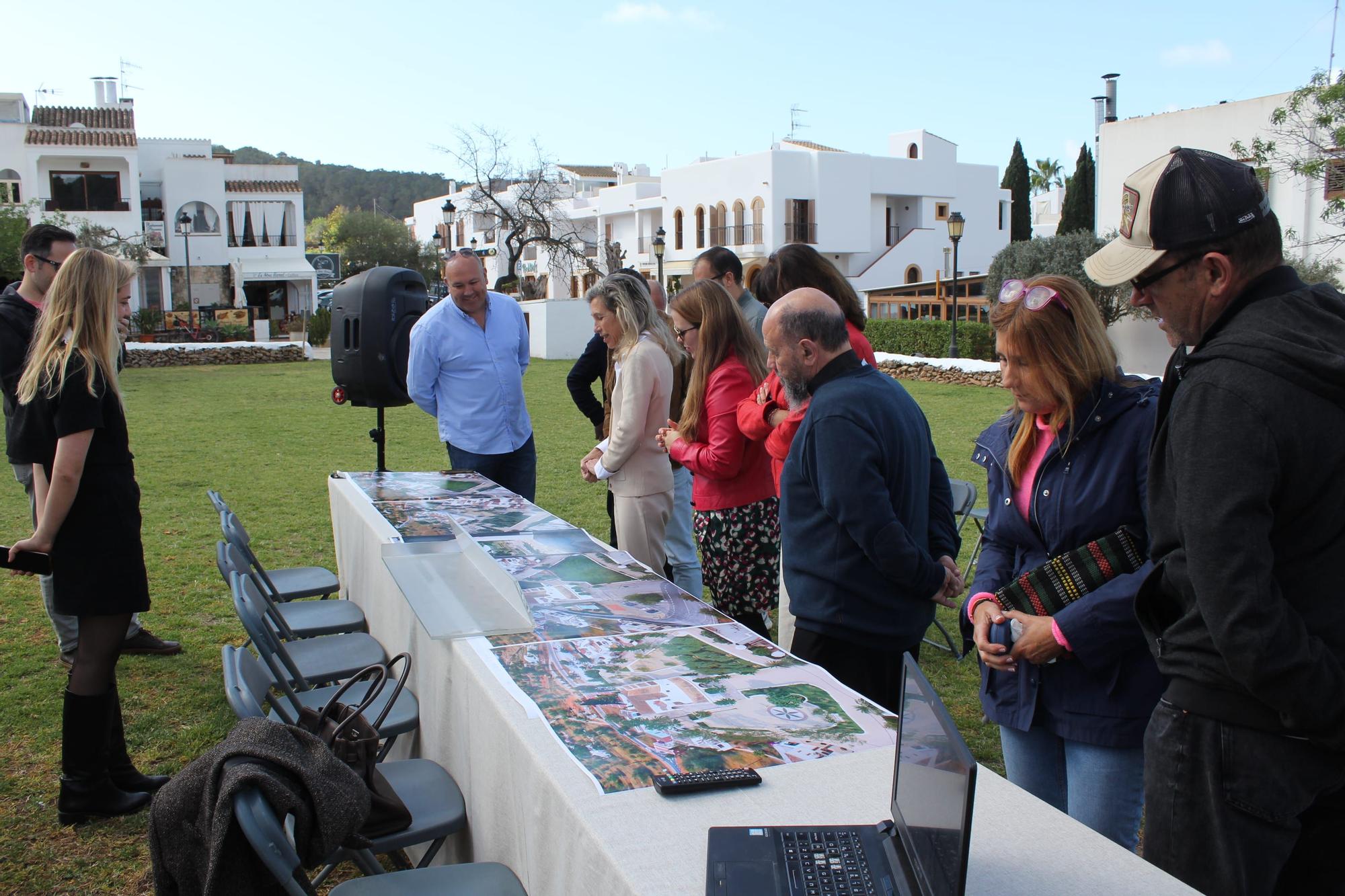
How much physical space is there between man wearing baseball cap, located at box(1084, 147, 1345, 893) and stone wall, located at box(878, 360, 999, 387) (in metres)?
15.7

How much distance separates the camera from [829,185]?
133 ft

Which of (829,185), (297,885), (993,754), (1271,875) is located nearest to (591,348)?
(993,754)

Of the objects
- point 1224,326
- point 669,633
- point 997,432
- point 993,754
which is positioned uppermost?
point 1224,326

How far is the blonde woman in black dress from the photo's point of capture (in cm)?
324

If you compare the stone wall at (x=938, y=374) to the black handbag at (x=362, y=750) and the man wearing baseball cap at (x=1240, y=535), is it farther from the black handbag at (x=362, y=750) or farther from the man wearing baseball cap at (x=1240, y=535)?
the man wearing baseball cap at (x=1240, y=535)

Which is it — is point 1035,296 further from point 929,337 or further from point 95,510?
point 929,337

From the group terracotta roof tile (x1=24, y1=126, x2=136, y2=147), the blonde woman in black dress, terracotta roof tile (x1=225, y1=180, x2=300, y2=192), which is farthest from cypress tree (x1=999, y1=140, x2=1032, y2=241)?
the blonde woman in black dress

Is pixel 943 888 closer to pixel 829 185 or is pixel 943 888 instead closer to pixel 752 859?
pixel 752 859

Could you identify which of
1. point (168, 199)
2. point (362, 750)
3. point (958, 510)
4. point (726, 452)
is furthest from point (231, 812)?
point (168, 199)

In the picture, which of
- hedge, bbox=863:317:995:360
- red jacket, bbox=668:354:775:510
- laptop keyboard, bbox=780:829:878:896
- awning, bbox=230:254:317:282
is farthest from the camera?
awning, bbox=230:254:317:282

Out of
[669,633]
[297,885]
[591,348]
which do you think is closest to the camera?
[297,885]

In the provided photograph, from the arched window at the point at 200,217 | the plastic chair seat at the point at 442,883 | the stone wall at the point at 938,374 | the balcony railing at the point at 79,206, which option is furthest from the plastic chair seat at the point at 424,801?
the arched window at the point at 200,217

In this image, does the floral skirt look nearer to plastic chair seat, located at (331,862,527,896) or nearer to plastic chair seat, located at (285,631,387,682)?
plastic chair seat, located at (285,631,387,682)

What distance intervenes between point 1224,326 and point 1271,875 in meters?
0.90
